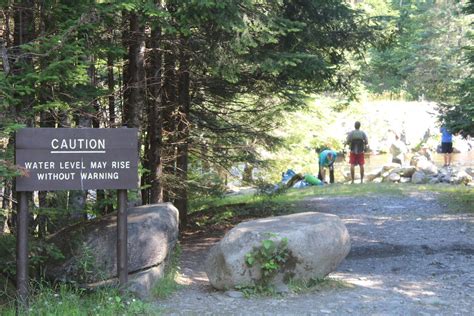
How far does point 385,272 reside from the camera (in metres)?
8.31

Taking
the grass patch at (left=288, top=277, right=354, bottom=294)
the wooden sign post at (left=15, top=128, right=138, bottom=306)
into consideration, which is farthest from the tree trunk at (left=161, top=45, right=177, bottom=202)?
the grass patch at (left=288, top=277, right=354, bottom=294)

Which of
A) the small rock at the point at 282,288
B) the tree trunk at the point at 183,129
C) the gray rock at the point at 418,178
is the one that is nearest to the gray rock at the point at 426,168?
the gray rock at the point at 418,178

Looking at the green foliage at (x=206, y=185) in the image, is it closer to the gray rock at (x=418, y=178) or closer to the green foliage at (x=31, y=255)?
the green foliage at (x=31, y=255)

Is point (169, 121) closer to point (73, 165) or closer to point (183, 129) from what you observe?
point (183, 129)

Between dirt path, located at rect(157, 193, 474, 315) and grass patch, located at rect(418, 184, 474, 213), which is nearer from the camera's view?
dirt path, located at rect(157, 193, 474, 315)

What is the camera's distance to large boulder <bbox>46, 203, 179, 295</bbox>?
22.1 feet

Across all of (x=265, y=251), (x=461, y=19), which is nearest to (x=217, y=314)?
(x=265, y=251)

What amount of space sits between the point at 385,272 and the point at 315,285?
1.86 m

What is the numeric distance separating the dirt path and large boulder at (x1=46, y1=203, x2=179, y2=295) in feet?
1.70

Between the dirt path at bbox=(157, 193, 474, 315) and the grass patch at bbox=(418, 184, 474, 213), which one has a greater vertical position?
the grass patch at bbox=(418, 184, 474, 213)

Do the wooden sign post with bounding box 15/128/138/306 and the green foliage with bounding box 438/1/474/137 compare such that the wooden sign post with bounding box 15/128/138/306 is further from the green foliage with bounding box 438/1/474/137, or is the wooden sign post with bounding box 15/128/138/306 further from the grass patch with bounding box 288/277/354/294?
the green foliage with bounding box 438/1/474/137

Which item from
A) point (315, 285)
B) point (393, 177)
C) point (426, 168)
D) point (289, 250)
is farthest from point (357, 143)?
point (289, 250)

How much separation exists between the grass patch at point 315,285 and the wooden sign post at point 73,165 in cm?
195

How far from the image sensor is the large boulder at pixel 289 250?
664 cm
